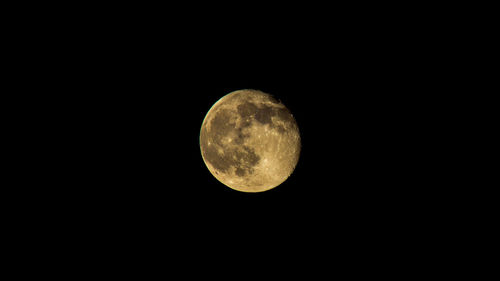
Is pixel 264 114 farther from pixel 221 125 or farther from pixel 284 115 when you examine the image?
pixel 221 125

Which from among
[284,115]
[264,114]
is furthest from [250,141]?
[284,115]

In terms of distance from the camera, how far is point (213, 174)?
3.16 meters

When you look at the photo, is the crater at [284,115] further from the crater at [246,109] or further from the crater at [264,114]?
the crater at [246,109]

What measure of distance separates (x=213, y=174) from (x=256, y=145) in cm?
80

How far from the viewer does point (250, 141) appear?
2680 millimetres

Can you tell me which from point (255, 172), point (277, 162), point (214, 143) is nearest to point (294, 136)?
point (277, 162)

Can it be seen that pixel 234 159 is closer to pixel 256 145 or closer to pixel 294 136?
pixel 256 145

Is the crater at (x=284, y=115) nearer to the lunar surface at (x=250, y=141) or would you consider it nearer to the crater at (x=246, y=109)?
the lunar surface at (x=250, y=141)

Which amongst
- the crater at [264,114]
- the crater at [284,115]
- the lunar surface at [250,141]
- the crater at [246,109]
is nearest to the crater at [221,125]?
the lunar surface at [250,141]

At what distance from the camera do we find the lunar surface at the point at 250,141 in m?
2.71

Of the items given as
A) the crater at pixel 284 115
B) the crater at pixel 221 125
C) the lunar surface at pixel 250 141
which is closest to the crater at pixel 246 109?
the lunar surface at pixel 250 141

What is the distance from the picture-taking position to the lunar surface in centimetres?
271

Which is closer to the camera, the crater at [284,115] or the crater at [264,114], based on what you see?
the crater at [264,114]

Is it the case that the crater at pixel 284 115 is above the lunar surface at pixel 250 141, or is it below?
above
